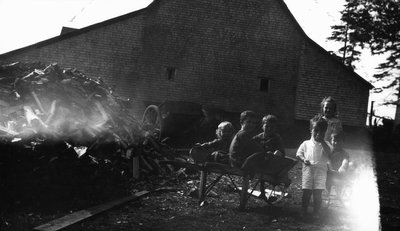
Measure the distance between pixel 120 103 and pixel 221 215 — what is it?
578cm

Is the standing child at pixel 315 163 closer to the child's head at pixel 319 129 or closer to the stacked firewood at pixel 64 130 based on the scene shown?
the child's head at pixel 319 129

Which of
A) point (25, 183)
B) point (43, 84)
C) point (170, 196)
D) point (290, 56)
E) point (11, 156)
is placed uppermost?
point (290, 56)

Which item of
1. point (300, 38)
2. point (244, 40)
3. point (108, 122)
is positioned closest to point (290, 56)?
point (300, 38)

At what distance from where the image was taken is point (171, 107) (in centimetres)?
1195

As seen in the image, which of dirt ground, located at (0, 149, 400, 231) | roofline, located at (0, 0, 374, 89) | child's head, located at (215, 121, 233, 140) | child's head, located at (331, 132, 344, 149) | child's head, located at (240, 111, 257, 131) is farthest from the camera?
roofline, located at (0, 0, 374, 89)

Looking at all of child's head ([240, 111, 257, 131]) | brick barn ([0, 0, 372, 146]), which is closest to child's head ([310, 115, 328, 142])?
child's head ([240, 111, 257, 131])

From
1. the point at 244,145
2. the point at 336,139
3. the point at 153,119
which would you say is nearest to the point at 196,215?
the point at 244,145

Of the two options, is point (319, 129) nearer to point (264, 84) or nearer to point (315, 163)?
point (315, 163)

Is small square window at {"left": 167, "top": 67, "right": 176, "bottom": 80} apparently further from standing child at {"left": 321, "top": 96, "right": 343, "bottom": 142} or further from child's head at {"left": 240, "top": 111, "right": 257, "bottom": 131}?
child's head at {"left": 240, "top": 111, "right": 257, "bottom": 131}

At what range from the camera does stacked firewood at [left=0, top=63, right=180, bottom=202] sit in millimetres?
5367

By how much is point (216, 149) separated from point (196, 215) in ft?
5.47

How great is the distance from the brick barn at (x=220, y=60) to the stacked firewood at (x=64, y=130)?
790cm

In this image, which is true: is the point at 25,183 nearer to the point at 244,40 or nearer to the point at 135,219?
the point at 135,219

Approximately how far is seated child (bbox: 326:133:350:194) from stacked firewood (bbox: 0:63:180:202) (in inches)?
143
